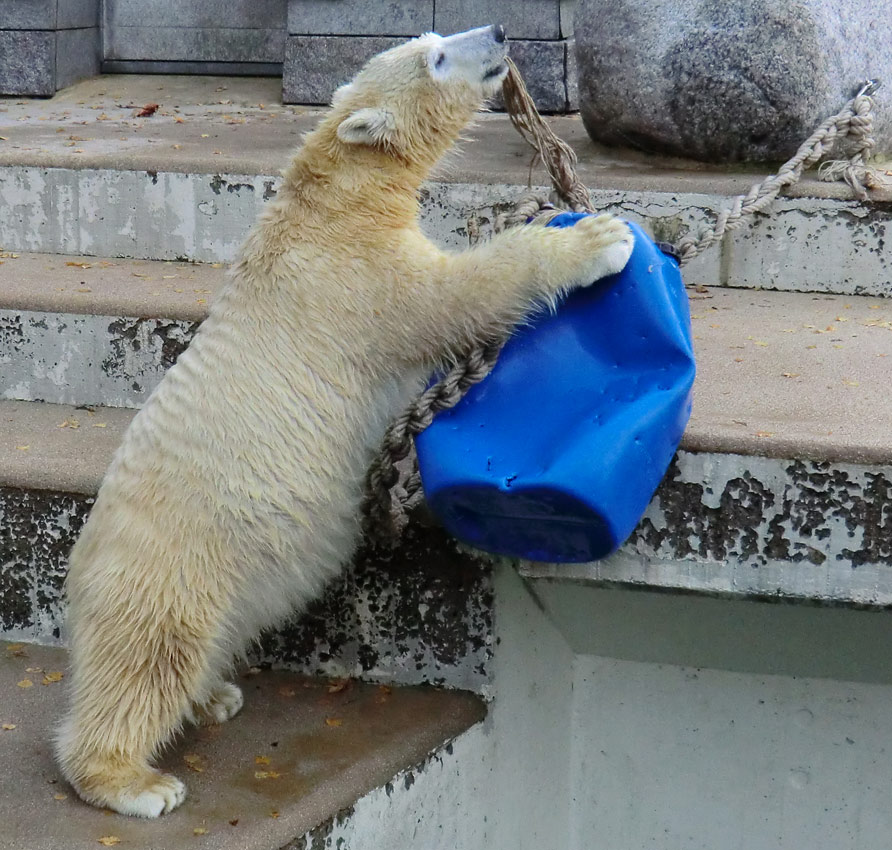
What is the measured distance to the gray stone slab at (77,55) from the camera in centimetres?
580

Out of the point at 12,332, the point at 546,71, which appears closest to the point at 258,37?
the point at 546,71

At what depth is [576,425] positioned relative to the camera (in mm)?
1748

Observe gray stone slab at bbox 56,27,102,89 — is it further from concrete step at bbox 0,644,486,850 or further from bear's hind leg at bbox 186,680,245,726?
bear's hind leg at bbox 186,680,245,726

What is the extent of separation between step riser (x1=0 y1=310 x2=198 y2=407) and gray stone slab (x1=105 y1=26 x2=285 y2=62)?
3.74 meters

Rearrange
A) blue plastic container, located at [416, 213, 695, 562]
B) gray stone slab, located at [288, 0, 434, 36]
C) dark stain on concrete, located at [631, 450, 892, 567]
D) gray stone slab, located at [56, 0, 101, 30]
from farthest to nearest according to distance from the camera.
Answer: gray stone slab, located at [56, 0, 101, 30], gray stone slab, located at [288, 0, 434, 36], dark stain on concrete, located at [631, 450, 892, 567], blue plastic container, located at [416, 213, 695, 562]

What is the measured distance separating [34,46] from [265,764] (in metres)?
4.72

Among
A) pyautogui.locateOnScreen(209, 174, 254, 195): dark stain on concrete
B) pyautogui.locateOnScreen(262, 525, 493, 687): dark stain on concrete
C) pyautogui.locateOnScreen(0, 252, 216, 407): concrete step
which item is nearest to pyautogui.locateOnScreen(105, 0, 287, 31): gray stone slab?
pyautogui.locateOnScreen(209, 174, 254, 195): dark stain on concrete

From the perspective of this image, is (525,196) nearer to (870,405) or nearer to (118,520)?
(870,405)

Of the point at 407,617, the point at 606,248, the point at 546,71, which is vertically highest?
the point at 606,248

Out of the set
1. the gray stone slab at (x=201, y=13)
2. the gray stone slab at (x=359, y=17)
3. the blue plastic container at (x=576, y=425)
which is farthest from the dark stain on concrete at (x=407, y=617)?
the gray stone slab at (x=201, y=13)

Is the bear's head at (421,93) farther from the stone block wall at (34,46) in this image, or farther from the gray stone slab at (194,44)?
the gray stone slab at (194,44)

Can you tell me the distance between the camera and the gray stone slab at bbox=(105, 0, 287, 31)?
6113 mm

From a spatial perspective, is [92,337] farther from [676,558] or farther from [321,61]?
[321,61]

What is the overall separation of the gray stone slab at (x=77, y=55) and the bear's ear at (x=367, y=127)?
4.30 m
